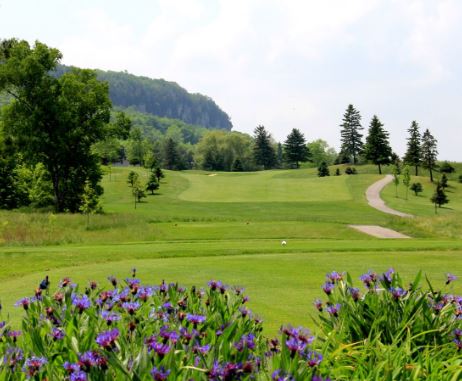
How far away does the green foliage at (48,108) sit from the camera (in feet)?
143

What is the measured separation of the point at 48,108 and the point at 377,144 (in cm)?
6797

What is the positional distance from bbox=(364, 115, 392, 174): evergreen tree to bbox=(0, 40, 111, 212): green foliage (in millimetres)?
62409

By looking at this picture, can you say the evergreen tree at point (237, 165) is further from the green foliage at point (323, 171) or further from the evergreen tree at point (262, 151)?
the green foliage at point (323, 171)

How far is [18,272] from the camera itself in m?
15.0

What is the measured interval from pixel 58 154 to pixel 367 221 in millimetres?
29472

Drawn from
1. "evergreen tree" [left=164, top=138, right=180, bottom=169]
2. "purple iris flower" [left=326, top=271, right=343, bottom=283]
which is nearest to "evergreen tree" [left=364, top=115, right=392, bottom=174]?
"evergreen tree" [left=164, top=138, right=180, bottom=169]

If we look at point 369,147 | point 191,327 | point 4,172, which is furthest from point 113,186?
point 191,327

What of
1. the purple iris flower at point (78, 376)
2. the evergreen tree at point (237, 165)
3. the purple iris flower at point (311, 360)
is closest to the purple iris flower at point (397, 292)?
the purple iris flower at point (311, 360)

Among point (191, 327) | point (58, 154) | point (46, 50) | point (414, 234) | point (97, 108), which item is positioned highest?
point (46, 50)

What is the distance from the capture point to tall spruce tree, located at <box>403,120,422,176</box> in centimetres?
9094

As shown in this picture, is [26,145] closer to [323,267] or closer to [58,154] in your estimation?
[58,154]

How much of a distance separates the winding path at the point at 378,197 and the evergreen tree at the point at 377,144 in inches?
238

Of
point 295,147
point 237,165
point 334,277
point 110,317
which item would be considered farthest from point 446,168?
point 110,317

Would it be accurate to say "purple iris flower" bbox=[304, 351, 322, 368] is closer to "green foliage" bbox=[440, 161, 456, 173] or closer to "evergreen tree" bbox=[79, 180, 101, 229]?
"evergreen tree" bbox=[79, 180, 101, 229]
